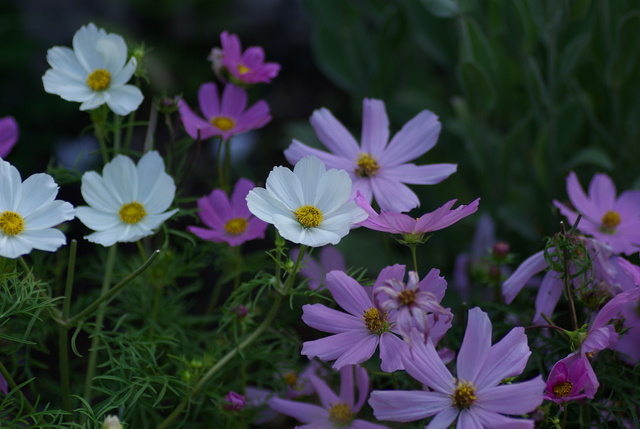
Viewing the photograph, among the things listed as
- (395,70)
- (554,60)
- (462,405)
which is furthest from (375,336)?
(395,70)

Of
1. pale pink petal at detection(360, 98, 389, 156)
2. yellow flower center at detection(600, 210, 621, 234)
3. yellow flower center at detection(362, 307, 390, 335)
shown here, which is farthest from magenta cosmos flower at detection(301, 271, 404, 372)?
yellow flower center at detection(600, 210, 621, 234)

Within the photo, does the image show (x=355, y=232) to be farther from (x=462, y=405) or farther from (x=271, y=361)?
(x=462, y=405)

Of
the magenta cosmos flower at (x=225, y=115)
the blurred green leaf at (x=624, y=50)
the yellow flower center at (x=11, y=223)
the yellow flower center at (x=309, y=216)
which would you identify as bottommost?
the yellow flower center at (x=11, y=223)

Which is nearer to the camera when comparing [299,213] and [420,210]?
[299,213]

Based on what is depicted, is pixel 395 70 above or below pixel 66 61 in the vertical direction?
below

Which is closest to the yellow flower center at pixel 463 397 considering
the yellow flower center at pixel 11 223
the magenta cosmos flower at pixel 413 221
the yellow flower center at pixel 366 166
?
the magenta cosmos flower at pixel 413 221

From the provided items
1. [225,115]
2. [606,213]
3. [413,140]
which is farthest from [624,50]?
[225,115]

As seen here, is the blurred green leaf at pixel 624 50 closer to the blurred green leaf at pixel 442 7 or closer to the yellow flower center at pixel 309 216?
the blurred green leaf at pixel 442 7
